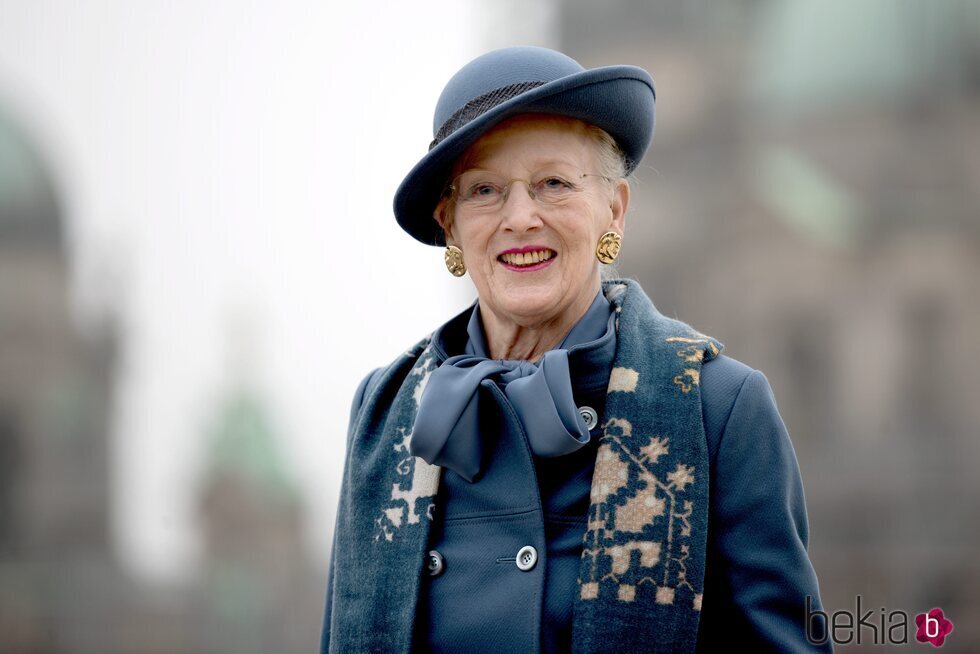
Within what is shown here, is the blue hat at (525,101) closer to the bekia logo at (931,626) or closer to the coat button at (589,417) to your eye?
the coat button at (589,417)

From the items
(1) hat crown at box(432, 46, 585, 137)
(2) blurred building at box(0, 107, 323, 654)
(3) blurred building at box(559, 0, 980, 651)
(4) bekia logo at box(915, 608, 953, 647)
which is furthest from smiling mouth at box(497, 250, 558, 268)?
(2) blurred building at box(0, 107, 323, 654)

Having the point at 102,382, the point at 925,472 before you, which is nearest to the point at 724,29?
the point at 925,472

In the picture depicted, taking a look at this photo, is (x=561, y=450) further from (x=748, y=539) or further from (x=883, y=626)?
(x=883, y=626)

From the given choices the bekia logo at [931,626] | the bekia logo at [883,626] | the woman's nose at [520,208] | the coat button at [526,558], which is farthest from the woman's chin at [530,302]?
the bekia logo at [931,626]

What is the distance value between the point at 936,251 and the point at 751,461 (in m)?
35.1

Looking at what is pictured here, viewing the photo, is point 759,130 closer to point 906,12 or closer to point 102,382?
point 906,12

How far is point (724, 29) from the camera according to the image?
39.7 metres

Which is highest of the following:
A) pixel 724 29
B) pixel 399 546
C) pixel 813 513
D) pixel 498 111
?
pixel 724 29

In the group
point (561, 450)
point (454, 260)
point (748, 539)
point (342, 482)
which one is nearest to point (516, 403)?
point (561, 450)

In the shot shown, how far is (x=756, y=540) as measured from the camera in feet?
9.37

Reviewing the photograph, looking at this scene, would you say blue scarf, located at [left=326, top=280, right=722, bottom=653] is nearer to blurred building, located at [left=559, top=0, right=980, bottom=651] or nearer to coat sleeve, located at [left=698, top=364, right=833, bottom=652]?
coat sleeve, located at [left=698, top=364, right=833, bottom=652]

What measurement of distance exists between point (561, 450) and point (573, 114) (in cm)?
70

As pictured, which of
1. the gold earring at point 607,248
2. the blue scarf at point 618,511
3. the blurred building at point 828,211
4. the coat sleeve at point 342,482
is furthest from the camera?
the blurred building at point 828,211

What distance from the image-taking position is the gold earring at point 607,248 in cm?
313
